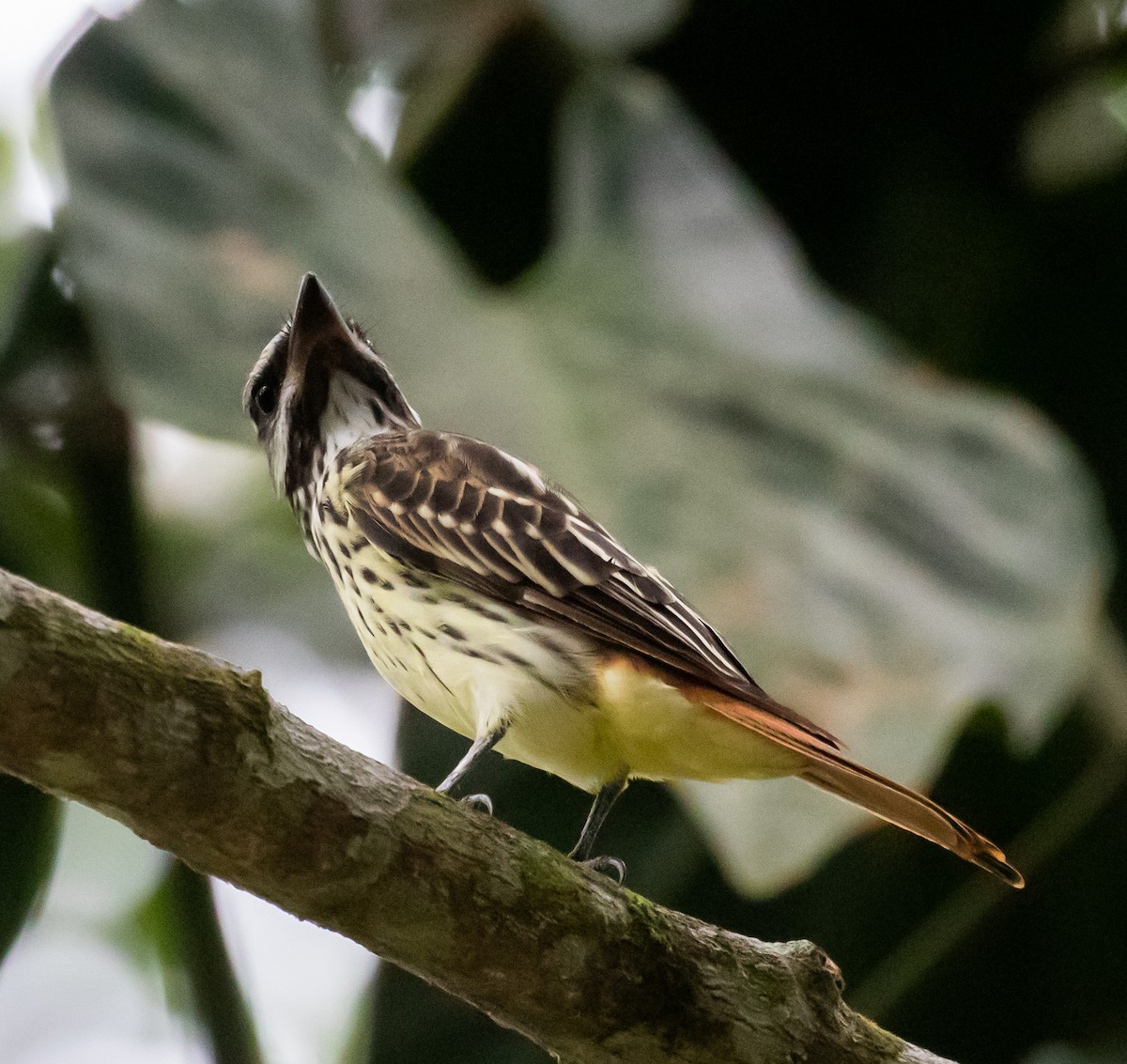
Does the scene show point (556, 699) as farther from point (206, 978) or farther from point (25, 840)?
point (25, 840)

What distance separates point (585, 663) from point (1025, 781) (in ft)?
5.81

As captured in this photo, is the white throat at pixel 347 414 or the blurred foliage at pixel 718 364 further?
the white throat at pixel 347 414

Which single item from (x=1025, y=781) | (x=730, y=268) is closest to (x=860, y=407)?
(x=730, y=268)

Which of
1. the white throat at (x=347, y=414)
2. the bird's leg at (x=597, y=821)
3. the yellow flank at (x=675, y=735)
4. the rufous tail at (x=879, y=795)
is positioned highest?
the rufous tail at (x=879, y=795)

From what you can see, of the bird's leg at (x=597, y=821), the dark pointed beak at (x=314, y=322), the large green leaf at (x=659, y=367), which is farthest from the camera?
the dark pointed beak at (x=314, y=322)

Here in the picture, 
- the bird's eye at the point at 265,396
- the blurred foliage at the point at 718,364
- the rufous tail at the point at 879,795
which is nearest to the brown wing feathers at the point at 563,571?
the rufous tail at the point at 879,795

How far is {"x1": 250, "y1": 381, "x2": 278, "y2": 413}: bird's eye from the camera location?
322 cm

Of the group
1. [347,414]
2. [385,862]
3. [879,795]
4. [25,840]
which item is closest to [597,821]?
[879,795]

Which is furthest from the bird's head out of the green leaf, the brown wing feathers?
the green leaf

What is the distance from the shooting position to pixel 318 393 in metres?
3.09

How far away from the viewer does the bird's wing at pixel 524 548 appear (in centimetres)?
222

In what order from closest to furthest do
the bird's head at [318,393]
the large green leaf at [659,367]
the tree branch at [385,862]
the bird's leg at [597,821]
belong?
1. the tree branch at [385,862]
2. the bird's leg at [597,821]
3. the large green leaf at [659,367]
4. the bird's head at [318,393]

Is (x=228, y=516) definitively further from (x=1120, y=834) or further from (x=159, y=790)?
(x=159, y=790)

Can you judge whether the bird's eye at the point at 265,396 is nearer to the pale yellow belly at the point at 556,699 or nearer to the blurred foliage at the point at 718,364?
the blurred foliage at the point at 718,364
